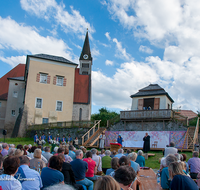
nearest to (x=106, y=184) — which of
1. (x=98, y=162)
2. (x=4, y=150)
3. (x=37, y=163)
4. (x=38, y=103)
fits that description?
(x=37, y=163)

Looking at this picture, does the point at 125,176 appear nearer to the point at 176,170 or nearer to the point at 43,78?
the point at 176,170

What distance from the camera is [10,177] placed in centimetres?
361

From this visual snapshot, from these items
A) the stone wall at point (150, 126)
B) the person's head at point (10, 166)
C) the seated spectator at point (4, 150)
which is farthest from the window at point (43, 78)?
the person's head at point (10, 166)

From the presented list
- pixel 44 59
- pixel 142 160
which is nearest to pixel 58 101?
pixel 44 59

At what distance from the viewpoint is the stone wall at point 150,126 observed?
22.2 metres

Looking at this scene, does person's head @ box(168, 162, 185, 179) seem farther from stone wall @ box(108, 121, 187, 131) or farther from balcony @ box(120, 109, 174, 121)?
balcony @ box(120, 109, 174, 121)

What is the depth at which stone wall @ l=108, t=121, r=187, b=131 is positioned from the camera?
72.7ft

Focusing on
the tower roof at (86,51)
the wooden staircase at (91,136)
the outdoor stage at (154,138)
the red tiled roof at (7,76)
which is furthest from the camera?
the tower roof at (86,51)

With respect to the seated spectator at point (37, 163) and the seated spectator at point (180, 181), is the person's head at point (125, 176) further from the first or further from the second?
the seated spectator at point (37, 163)

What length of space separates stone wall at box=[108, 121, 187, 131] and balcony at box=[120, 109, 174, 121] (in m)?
0.61

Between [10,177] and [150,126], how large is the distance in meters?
21.5

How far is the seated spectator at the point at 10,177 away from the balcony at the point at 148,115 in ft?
68.4

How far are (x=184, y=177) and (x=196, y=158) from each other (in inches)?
148

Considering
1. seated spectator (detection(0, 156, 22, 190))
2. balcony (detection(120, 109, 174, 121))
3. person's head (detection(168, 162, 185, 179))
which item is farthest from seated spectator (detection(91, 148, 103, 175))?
balcony (detection(120, 109, 174, 121))
